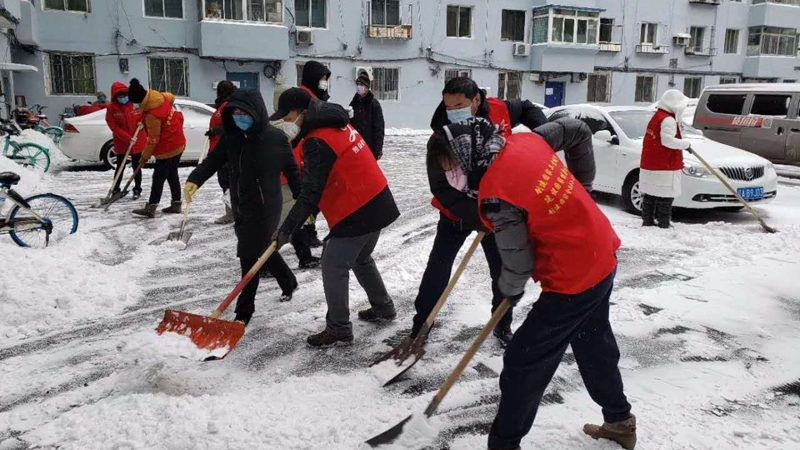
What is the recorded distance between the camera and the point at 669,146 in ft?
21.0

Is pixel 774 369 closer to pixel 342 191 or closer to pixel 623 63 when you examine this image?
pixel 342 191

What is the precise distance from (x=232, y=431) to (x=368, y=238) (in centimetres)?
153

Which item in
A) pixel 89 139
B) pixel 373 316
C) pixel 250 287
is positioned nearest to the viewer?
pixel 250 287

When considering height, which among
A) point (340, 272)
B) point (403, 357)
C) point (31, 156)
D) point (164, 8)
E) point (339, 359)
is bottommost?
point (339, 359)

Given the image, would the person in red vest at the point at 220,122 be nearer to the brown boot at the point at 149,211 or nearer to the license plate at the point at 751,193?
the brown boot at the point at 149,211

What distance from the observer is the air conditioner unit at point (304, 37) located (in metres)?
21.0

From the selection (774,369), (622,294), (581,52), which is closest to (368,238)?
(622,294)

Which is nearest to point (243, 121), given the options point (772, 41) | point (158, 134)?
point (158, 134)

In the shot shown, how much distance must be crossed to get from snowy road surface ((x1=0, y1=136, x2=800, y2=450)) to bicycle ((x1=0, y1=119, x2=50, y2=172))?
18.5 ft

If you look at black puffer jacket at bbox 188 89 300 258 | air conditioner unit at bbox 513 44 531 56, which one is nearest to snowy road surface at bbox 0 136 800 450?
black puffer jacket at bbox 188 89 300 258

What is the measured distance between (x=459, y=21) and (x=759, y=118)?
46.7ft

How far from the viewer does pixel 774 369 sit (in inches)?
141

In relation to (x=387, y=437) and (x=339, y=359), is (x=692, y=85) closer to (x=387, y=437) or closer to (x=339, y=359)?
(x=339, y=359)

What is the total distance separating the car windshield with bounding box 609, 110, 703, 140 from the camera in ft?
27.2
